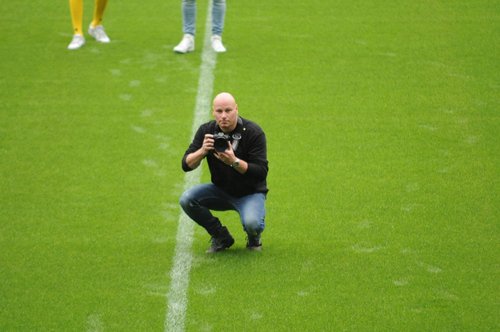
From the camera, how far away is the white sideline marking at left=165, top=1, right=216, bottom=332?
20.2 feet

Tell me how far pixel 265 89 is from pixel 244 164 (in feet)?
11.9

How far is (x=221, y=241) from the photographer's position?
22.9 feet

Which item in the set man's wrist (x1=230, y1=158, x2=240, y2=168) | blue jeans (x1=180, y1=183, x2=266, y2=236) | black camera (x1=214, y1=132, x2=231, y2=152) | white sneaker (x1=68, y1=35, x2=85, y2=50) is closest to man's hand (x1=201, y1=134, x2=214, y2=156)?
black camera (x1=214, y1=132, x2=231, y2=152)

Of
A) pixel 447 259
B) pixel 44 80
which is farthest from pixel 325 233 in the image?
pixel 44 80

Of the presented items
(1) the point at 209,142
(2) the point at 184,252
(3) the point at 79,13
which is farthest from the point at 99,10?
(1) the point at 209,142

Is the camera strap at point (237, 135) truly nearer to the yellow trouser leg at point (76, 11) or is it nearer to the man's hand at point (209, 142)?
the man's hand at point (209, 142)

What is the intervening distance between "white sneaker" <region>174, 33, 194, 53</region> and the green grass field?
173 mm

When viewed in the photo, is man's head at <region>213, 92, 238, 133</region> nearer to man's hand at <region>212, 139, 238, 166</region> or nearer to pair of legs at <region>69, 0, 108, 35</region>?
man's hand at <region>212, 139, 238, 166</region>

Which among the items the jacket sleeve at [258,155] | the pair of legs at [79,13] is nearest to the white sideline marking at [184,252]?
the jacket sleeve at [258,155]

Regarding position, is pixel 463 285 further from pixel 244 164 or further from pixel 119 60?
pixel 119 60

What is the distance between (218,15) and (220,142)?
15.4ft

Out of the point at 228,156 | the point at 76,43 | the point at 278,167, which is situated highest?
the point at 228,156

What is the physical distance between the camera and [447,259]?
6.83 metres

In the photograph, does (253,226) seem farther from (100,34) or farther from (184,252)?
(100,34)
